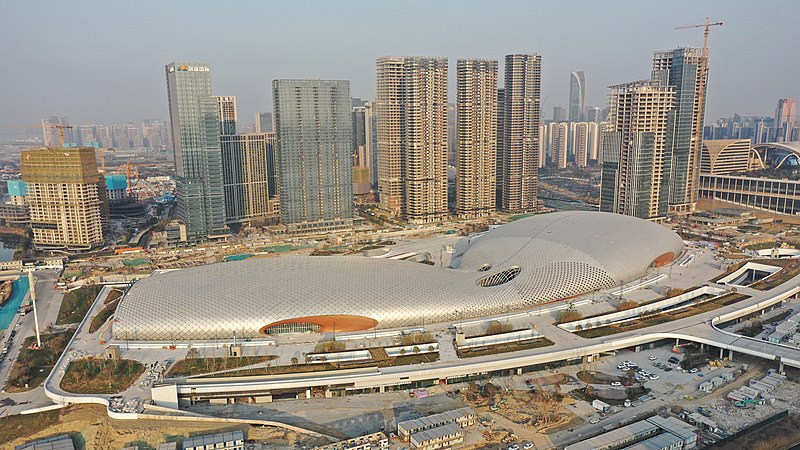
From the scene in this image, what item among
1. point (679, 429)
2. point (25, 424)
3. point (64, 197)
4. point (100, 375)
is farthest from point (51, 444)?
point (64, 197)

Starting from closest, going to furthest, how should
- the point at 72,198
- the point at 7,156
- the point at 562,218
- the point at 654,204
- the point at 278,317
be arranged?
the point at 278,317
the point at 562,218
the point at 72,198
the point at 654,204
the point at 7,156

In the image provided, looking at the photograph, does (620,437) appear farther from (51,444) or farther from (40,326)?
(40,326)

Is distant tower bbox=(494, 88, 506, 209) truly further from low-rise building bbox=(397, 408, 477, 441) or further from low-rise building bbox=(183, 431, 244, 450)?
low-rise building bbox=(183, 431, 244, 450)

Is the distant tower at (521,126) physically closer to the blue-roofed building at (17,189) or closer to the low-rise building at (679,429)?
the low-rise building at (679,429)

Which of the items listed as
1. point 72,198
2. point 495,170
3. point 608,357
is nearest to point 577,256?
point 608,357

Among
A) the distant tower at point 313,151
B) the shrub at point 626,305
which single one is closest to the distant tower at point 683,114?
the shrub at point 626,305

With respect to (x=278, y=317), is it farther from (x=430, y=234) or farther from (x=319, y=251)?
(x=430, y=234)

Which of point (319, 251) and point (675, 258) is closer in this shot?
point (675, 258)
